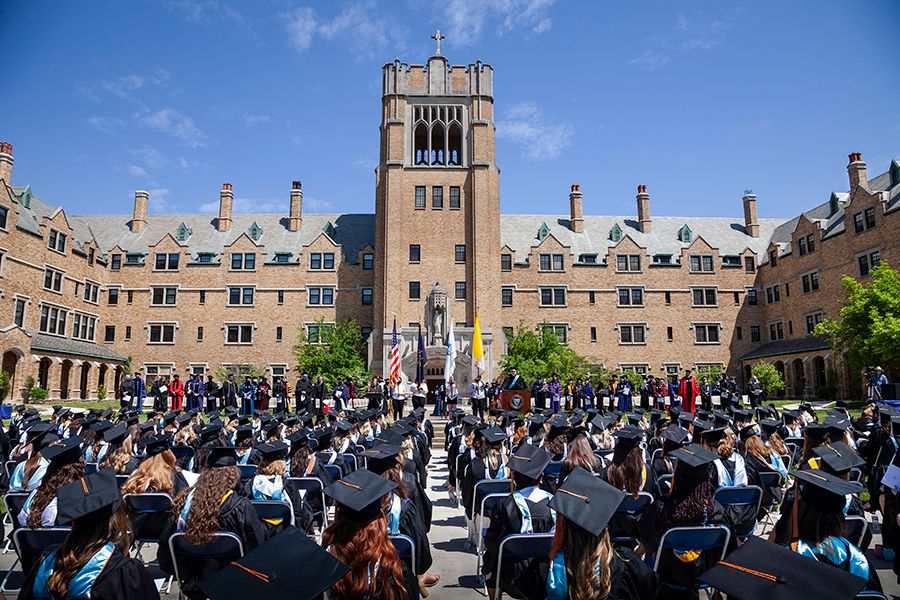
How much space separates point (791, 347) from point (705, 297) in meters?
7.55

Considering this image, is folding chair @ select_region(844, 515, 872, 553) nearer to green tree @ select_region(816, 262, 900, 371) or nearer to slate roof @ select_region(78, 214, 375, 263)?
green tree @ select_region(816, 262, 900, 371)

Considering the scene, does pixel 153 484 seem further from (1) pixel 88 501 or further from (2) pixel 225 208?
(2) pixel 225 208

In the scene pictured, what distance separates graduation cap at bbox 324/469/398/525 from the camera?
3.45 meters

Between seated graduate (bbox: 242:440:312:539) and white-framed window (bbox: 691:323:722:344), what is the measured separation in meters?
42.9

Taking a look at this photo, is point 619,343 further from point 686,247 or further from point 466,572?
point 466,572

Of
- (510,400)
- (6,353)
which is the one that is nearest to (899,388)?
(510,400)

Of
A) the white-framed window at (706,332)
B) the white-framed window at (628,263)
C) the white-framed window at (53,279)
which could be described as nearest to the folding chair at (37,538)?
the white-framed window at (53,279)

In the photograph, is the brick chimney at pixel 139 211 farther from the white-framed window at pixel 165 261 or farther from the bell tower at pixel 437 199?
the bell tower at pixel 437 199

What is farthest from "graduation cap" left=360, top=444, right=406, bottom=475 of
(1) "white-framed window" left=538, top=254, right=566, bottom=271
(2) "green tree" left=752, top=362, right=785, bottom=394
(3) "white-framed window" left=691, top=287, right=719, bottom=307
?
(3) "white-framed window" left=691, top=287, right=719, bottom=307

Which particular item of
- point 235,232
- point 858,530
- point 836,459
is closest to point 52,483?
point 858,530

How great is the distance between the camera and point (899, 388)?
2305 cm

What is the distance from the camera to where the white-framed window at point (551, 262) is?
4384cm

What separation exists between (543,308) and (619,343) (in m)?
6.59

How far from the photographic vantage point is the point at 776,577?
8.86 feet
